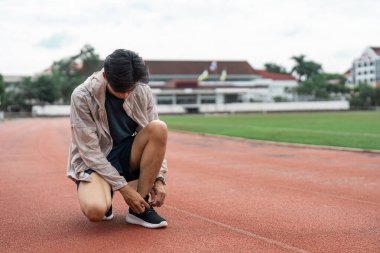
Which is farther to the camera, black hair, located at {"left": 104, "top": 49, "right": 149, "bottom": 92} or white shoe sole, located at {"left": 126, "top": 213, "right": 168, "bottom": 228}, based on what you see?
white shoe sole, located at {"left": 126, "top": 213, "right": 168, "bottom": 228}

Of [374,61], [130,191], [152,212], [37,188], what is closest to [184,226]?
[152,212]

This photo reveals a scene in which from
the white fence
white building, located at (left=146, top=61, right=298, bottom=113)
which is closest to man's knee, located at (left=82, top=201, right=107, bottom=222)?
the white fence

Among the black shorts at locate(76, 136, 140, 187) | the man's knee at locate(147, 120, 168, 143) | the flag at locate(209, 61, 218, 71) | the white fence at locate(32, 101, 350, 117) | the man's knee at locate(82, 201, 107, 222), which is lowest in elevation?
the white fence at locate(32, 101, 350, 117)

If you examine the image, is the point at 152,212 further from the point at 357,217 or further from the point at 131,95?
the point at 357,217

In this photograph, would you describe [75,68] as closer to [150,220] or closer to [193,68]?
[193,68]

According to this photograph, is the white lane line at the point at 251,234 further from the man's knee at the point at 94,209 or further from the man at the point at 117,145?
the man's knee at the point at 94,209

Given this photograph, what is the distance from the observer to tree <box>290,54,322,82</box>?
109438 millimetres

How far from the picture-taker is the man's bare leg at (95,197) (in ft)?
15.1

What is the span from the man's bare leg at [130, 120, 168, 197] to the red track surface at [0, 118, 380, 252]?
42cm

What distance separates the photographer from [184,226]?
16.5 ft

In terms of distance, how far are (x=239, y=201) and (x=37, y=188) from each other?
316 centimetres

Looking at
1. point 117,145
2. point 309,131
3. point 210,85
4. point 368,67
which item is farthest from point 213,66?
point 117,145

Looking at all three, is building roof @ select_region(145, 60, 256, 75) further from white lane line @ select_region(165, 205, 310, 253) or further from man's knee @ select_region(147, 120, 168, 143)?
man's knee @ select_region(147, 120, 168, 143)

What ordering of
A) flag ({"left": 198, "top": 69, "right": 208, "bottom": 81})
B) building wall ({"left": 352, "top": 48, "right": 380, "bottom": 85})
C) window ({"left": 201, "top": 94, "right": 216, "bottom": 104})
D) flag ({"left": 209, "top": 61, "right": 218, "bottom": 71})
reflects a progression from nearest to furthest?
window ({"left": 201, "top": 94, "right": 216, "bottom": 104}) → flag ({"left": 198, "top": 69, "right": 208, "bottom": 81}) → flag ({"left": 209, "top": 61, "right": 218, "bottom": 71}) → building wall ({"left": 352, "top": 48, "right": 380, "bottom": 85})
